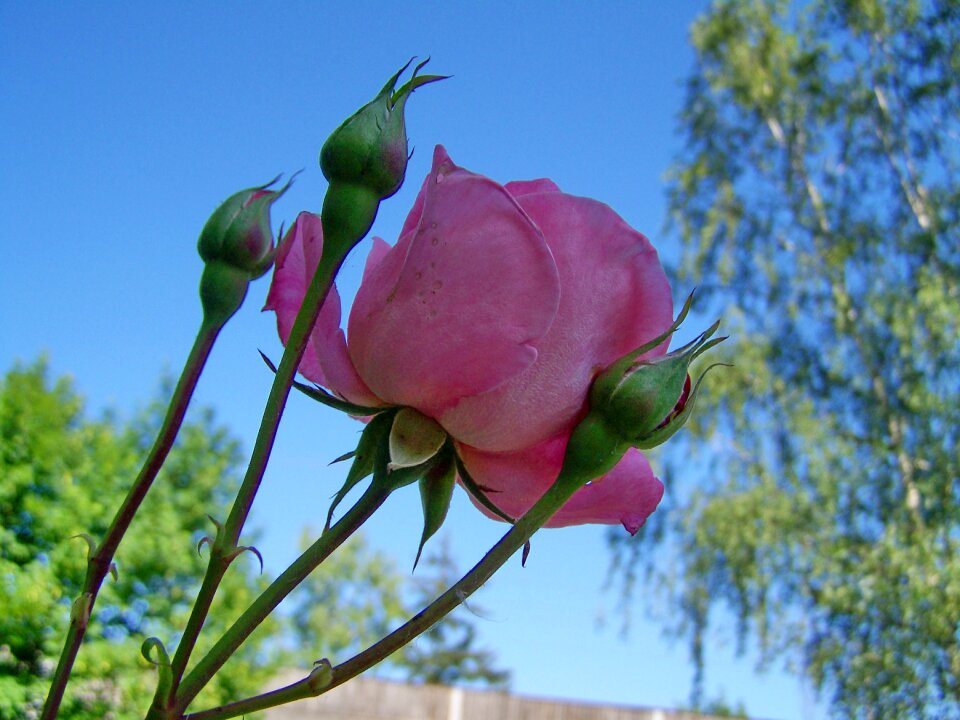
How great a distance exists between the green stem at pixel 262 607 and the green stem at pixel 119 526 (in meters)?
0.05

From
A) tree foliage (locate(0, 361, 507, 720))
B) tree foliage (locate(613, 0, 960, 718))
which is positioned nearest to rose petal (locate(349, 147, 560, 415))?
tree foliage (locate(0, 361, 507, 720))

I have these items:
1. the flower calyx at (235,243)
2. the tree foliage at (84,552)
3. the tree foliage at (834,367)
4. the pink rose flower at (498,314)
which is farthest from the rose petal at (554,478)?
the tree foliage at (834,367)

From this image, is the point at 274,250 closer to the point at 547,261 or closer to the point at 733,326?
the point at 547,261

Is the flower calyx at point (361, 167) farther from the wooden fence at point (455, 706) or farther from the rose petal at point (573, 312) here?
the wooden fence at point (455, 706)

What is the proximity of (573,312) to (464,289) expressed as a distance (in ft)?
0.10

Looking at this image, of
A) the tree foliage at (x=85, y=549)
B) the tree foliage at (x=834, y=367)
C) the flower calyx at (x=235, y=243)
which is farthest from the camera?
the tree foliage at (x=834, y=367)

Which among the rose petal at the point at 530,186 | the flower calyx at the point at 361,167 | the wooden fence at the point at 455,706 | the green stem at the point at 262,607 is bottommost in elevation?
the green stem at the point at 262,607

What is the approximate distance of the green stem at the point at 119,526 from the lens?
0.77 feet

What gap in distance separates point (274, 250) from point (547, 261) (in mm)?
127

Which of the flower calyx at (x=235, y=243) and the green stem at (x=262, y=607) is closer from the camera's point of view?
the green stem at (x=262, y=607)

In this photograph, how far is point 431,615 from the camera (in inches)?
8.8

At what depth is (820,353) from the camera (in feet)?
18.5

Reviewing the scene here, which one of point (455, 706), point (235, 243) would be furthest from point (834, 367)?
point (235, 243)

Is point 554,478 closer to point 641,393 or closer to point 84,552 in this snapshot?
point 641,393
